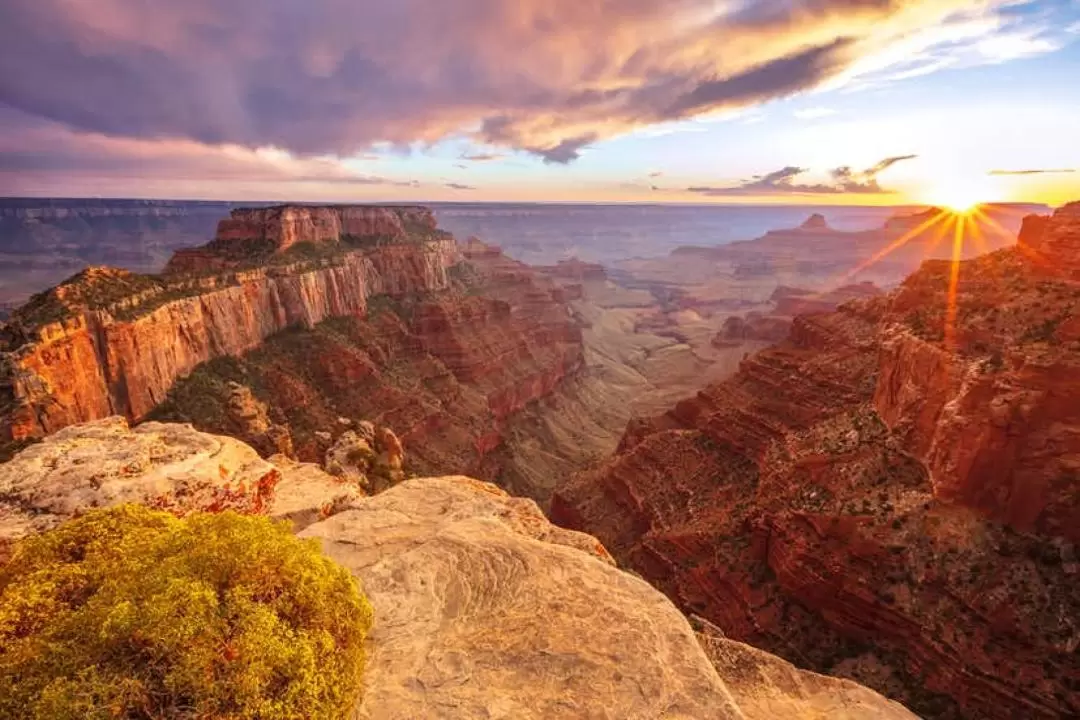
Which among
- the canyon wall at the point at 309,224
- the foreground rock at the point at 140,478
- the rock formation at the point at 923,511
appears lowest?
the rock formation at the point at 923,511

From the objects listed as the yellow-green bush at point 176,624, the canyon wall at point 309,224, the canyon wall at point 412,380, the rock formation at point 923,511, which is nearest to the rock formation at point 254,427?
the canyon wall at point 412,380

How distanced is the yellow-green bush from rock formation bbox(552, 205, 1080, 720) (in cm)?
2693

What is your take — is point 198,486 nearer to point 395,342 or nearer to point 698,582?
point 698,582

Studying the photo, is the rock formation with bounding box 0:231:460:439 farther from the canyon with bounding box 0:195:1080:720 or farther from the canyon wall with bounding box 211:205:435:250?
the canyon wall with bounding box 211:205:435:250

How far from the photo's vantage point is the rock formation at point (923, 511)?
82.9ft

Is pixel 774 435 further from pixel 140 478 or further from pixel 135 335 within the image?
pixel 135 335

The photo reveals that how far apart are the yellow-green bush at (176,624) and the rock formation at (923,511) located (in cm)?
2693

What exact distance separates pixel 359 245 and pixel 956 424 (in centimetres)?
8727

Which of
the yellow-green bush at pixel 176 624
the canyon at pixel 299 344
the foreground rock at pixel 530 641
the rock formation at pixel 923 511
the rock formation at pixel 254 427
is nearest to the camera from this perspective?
the yellow-green bush at pixel 176 624

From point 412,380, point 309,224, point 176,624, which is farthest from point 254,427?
point 309,224

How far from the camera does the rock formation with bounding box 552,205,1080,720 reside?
25.3 metres

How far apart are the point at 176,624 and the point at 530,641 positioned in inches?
337

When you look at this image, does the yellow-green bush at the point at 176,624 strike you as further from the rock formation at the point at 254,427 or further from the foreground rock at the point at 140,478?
the rock formation at the point at 254,427

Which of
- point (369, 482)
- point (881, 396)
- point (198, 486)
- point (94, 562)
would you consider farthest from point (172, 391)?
point (881, 396)
